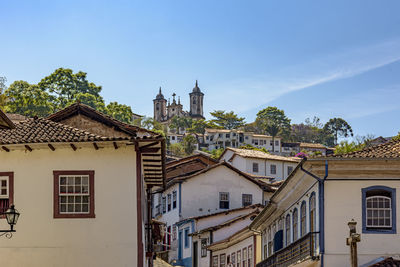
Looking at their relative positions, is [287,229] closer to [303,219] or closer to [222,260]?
[303,219]

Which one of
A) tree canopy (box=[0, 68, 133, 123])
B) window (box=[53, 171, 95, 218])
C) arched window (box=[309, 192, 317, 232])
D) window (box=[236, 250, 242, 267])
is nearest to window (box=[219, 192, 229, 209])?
window (box=[236, 250, 242, 267])

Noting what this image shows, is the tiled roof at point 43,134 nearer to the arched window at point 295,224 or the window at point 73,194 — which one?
the window at point 73,194

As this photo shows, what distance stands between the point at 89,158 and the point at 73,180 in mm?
835

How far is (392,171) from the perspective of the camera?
23391mm

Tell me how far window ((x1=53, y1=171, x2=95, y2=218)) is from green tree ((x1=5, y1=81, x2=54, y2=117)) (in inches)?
2981

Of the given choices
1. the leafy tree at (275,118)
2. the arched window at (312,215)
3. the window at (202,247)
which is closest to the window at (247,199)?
the window at (202,247)

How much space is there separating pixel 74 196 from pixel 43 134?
2219mm

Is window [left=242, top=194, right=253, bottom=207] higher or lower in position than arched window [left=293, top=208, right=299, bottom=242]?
lower

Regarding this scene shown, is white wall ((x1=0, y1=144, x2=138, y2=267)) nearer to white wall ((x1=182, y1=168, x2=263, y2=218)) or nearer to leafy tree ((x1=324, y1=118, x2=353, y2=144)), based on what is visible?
white wall ((x1=182, y1=168, x2=263, y2=218))

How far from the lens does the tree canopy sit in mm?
98812

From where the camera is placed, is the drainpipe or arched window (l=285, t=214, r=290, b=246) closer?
the drainpipe

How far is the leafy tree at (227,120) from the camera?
160 m

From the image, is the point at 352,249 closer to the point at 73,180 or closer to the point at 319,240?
the point at 319,240

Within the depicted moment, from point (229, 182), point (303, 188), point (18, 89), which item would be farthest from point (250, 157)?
point (303, 188)
